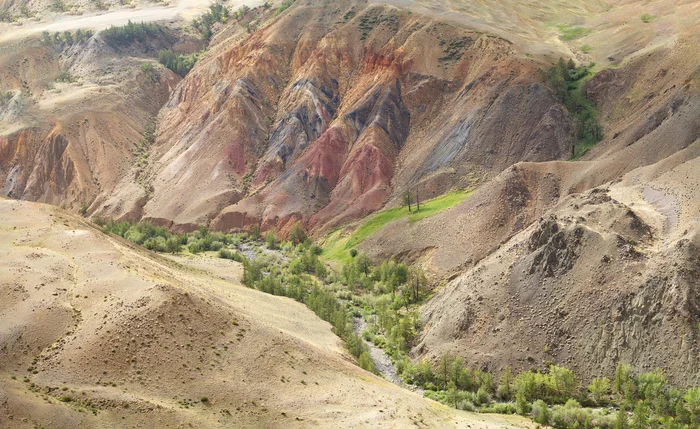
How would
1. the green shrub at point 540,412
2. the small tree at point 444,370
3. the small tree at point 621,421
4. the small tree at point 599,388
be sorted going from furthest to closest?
the small tree at point 444,370 < the small tree at point 599,388 < the green shrub at point 540,412 < the small tree at point 621,421

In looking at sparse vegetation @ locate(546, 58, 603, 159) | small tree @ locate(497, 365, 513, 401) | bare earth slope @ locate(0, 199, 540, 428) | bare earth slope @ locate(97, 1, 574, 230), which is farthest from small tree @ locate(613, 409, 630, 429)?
bare earth slope @ locate(97, 1, 574, 230)

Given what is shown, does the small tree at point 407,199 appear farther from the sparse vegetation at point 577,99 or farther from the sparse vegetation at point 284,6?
the sparse vegetation at point 284,6

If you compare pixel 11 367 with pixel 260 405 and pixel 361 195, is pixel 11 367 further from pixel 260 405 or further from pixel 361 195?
pixel 361 195

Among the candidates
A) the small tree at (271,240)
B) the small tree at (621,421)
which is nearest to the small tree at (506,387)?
the small tree at (621,421)

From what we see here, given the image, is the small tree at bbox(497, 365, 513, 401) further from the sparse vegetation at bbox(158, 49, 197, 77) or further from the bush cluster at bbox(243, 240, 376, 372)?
the sparse vegetation at bbox(158, 49, 197, 77)

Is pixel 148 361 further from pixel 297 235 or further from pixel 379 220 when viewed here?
pixel 297 235

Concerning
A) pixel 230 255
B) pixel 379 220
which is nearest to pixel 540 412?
pixel 379 220
